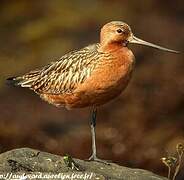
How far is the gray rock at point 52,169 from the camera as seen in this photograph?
10.7 m

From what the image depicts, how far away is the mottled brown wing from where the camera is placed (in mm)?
12945

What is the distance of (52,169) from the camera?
1125cm

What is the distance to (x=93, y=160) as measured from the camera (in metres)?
12.8

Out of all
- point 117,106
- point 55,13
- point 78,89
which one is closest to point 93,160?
point 78,89

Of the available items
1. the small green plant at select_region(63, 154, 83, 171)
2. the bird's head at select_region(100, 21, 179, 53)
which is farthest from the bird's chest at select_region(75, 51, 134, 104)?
the small green plant at select_region(63, 154, 83, 171)

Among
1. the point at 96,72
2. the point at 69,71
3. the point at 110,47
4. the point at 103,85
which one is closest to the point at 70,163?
the point at 103,85

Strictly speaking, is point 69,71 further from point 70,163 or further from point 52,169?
point 52,169

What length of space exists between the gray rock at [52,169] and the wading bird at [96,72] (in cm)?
105

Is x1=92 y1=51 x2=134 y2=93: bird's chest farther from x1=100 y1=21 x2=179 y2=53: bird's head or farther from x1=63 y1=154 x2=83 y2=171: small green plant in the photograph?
x1=63 y1=154 x2=83 y2=171: small green plant

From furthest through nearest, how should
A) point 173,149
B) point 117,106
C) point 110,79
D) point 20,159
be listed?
1. point 117,106
2. point 173,149
3. point 110,79
4. point 20,159

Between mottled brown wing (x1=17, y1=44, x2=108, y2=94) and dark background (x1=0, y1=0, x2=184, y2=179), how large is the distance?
6.13 m

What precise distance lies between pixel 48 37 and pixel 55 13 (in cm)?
167

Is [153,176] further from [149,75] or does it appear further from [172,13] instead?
[172,13]

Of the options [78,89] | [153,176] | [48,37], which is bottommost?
[153,176]
